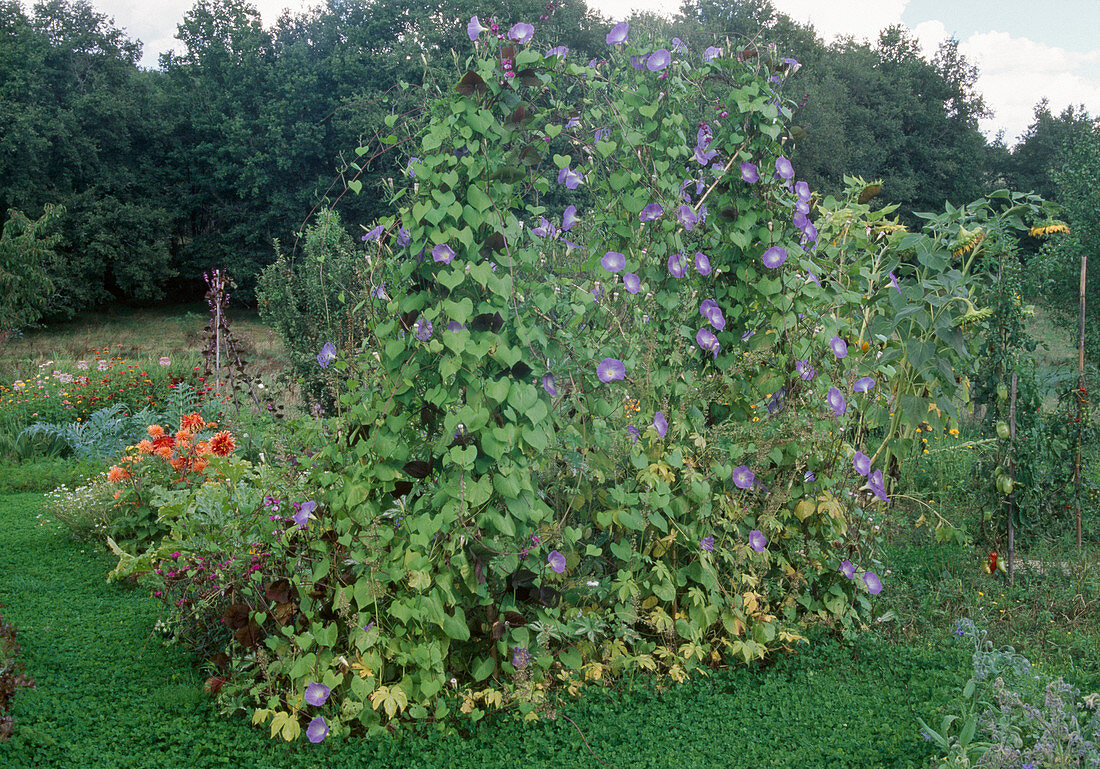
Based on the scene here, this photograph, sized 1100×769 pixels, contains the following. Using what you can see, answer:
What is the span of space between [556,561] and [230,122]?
25.3 metres

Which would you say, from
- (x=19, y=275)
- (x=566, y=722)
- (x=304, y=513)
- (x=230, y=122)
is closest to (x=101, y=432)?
(x=304, y=513)

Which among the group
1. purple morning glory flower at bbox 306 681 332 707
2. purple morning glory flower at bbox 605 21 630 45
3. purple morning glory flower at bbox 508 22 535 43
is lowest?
purple morning glory flower at bbox 306 681 332 707

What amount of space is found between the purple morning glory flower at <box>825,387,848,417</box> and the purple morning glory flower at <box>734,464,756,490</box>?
440 mm

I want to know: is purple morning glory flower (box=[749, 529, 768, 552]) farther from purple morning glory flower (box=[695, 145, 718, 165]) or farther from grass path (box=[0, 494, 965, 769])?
purple morning glory flower (box=[695, 145, 718, 165])

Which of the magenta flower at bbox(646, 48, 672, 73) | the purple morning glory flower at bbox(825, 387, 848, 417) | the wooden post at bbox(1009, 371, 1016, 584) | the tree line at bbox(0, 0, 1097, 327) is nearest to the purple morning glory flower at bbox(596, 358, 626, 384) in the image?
the purple morning glory flower at bbox(825, 387, 848, 417)

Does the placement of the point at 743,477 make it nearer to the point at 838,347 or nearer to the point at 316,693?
the point at 838,347

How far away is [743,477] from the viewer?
2.69 m

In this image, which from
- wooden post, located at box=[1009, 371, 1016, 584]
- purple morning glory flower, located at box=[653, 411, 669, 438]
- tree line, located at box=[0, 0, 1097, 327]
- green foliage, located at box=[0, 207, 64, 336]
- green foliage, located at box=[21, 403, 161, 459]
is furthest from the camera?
tree line, located at box=[0, 0, 1097, 327]

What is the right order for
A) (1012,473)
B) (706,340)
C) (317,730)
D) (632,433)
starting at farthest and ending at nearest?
(1012,473) → (706,340) → (632,433) → (317,730)

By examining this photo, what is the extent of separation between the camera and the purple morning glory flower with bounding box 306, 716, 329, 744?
7.19 ft

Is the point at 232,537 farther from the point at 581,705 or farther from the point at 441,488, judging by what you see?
the point at 581,705

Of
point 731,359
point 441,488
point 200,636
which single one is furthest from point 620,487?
point 200,636

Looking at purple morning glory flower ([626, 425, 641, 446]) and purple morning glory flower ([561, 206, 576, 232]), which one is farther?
purple morning glory flower ([561, 206, 576, 232])

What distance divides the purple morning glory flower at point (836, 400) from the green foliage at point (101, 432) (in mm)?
5270
